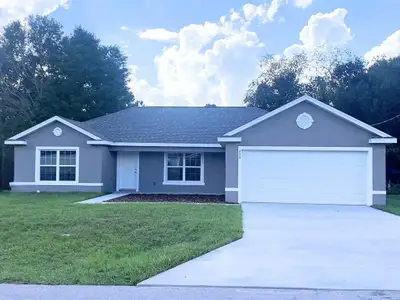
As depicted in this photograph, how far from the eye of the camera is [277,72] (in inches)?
1686

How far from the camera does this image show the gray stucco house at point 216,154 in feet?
55.5

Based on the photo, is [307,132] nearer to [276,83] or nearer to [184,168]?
[184,168]

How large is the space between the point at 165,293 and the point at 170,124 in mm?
17825

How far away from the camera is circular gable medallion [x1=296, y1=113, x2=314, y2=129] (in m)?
17.0

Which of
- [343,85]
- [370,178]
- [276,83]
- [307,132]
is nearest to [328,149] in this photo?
[307,132]

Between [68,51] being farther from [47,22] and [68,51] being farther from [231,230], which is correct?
[231,230]

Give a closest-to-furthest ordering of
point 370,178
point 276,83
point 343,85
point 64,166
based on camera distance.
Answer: point 370,178 < point 64,166 < point 343,85 < point 276,83

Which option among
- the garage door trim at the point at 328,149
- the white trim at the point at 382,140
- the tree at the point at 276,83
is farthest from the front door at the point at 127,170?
the tree at the point at 276,83

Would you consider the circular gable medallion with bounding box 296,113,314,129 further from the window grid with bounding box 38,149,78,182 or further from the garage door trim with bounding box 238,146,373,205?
the window grid with bounding box 38,149,78,182

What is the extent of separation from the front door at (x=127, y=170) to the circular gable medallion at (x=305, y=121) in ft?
28.1

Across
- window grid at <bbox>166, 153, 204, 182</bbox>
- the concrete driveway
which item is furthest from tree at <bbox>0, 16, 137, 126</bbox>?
the concrete driveway

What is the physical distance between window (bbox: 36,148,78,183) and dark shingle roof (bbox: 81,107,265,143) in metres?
1.52

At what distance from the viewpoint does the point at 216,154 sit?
21.3 meters

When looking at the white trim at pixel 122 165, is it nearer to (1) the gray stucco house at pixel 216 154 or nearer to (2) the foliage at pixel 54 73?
(1) the gray stucco house at pixel 216 154
